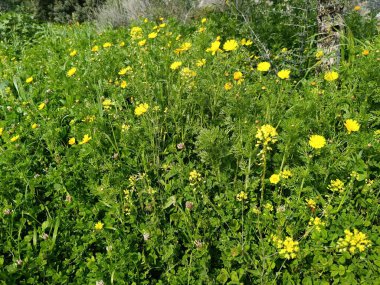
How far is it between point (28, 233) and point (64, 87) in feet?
5.00

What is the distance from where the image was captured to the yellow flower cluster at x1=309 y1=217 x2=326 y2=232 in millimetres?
1504

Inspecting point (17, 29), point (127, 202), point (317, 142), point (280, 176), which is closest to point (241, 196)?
point (280, 176)

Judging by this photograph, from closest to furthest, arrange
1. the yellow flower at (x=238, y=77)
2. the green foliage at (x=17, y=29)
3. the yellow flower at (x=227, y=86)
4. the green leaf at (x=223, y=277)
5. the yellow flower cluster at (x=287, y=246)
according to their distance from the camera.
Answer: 1. the yellow flower cluster at (x=287, y=246)
2. the green leaf at (x=223, y=277)
3. the yellow flower at (x=238, y=77)
4. the yellow flower at (x=227, y=86)
5. the green foliage at (x=17, y=29)

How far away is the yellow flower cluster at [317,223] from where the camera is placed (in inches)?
59.2

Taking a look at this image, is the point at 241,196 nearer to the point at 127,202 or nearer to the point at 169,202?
the point at 169,202

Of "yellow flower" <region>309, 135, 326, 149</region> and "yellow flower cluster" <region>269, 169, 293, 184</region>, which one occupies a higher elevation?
"yellow flower" <region>309, 135, 326, 149</region>

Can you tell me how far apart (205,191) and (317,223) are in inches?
23.6

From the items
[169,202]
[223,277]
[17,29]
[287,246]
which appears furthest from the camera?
[17,29]

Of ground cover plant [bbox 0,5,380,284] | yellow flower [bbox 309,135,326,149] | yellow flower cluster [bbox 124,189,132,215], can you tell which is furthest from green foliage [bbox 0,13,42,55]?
yellow flower [bbox 309,135,326,149]

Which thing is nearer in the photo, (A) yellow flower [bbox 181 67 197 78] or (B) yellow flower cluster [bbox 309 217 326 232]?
(B) yellow flower cluster [bbox 309 217 326 232]

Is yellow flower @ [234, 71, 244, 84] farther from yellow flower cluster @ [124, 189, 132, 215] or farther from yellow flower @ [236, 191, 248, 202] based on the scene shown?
yellow flower cluster @ [124, 189, 132, 215]

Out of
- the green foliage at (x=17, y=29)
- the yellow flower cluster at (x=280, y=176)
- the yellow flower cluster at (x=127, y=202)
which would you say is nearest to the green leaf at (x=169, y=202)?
the yellow flower cluster at (x=127, y=202)

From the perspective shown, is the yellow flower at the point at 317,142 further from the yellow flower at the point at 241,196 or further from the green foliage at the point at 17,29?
the green foliage at the point at 17,29

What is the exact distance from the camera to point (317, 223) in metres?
1.50
